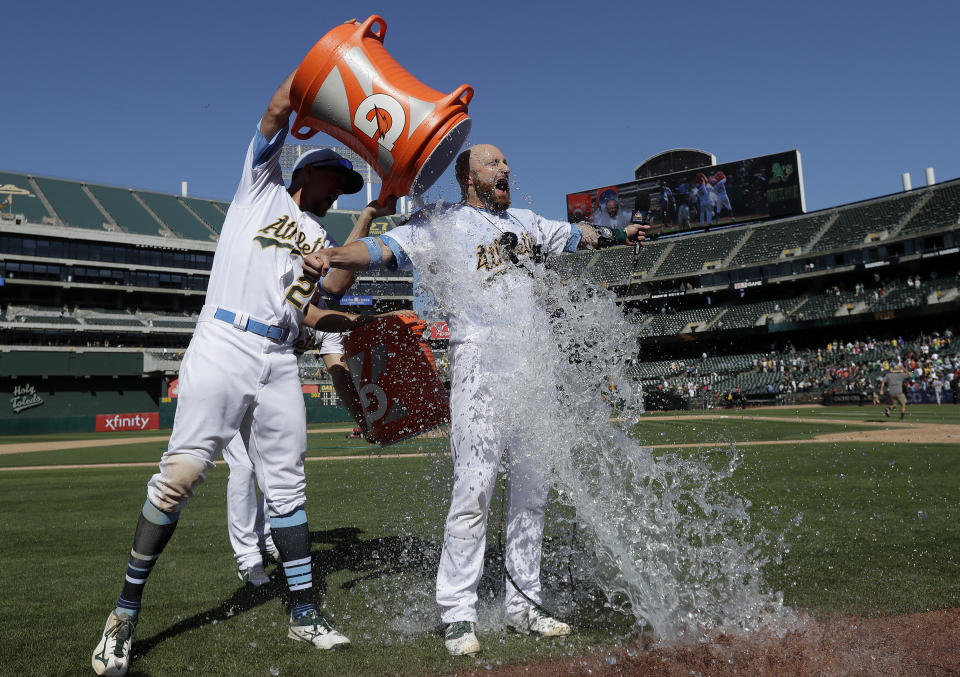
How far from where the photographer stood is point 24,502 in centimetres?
782

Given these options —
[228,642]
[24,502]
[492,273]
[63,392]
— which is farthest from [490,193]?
[63,392]

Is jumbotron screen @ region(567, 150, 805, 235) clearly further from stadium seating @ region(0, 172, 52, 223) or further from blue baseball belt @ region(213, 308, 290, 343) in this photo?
blue baseball belt @ region(213, 308, 290, 343)

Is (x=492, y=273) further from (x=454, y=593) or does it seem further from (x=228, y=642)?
(x=228, y=642)

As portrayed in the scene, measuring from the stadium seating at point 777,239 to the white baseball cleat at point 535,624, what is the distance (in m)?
42.8

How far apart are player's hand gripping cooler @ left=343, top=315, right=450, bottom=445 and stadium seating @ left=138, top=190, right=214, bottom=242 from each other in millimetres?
48704

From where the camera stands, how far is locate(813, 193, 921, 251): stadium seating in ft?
126

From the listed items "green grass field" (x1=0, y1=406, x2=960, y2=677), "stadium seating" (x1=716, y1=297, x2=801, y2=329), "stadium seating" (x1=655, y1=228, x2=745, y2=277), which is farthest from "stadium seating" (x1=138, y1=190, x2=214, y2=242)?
"green grass field" (x1=0, y1=406, x2=960, y2=677)

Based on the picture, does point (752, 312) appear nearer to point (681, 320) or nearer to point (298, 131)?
point (681, 320)

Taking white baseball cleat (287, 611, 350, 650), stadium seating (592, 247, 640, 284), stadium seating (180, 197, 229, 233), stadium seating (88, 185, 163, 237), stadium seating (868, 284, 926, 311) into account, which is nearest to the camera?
white baseball cleat (287, 611, 350, 650)

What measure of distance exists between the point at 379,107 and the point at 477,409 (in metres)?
1.29

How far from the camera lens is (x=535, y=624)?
2857 millimetres

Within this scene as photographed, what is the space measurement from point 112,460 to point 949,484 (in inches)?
587

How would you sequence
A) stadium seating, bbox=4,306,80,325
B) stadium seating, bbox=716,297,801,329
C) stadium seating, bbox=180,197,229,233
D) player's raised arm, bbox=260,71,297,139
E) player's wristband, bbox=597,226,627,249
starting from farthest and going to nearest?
stadium seating, bbox=180,197,229,233
stadium seating, bbox=716,297,801,329
stadium seating, bbox=4,306,80,325
player's wristband, bbox=597,226,627,249
player's raised arm, bbox=260,71,297,139

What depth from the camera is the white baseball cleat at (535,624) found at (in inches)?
110
